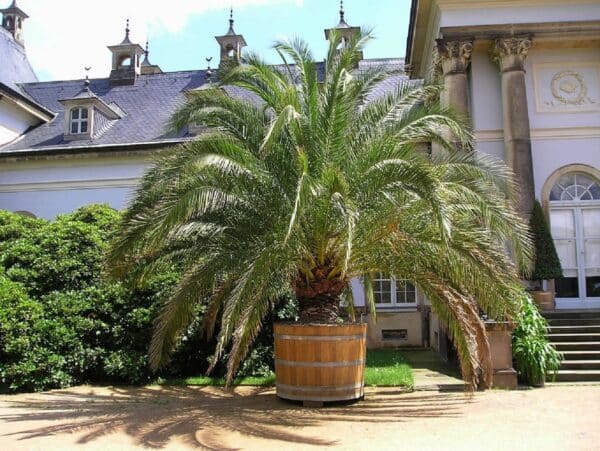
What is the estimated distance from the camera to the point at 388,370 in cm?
1190

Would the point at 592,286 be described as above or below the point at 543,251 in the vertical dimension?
below

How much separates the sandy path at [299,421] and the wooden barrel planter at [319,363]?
0.24 m

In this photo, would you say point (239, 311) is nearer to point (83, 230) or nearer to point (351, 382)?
point (351, 382)

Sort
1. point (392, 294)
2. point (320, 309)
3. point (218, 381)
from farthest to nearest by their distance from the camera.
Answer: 1. point (392, 294)
2. point (218, 381)
3. point (320, 309)

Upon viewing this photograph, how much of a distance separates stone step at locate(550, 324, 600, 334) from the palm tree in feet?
14.1

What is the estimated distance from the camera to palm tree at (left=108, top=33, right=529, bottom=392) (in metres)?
8.26

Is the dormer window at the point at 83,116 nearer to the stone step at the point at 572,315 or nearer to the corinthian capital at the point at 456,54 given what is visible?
the corinthian capital at the point at 456,54

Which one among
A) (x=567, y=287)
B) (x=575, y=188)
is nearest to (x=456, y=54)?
(x=575, y=188)

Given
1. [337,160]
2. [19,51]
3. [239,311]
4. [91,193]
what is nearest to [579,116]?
[337,160]

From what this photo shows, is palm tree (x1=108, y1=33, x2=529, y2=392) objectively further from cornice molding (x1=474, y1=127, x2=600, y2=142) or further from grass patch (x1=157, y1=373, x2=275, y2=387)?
cornice molding (x1=474, y1=127, x2=600, y2=142)

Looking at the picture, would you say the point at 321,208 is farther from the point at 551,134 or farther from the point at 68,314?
the point at 551,134

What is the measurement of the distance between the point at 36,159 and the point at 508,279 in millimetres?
18516

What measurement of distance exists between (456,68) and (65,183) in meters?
14.3

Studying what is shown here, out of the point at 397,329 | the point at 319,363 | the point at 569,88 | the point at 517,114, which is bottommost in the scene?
the point at 319,363
